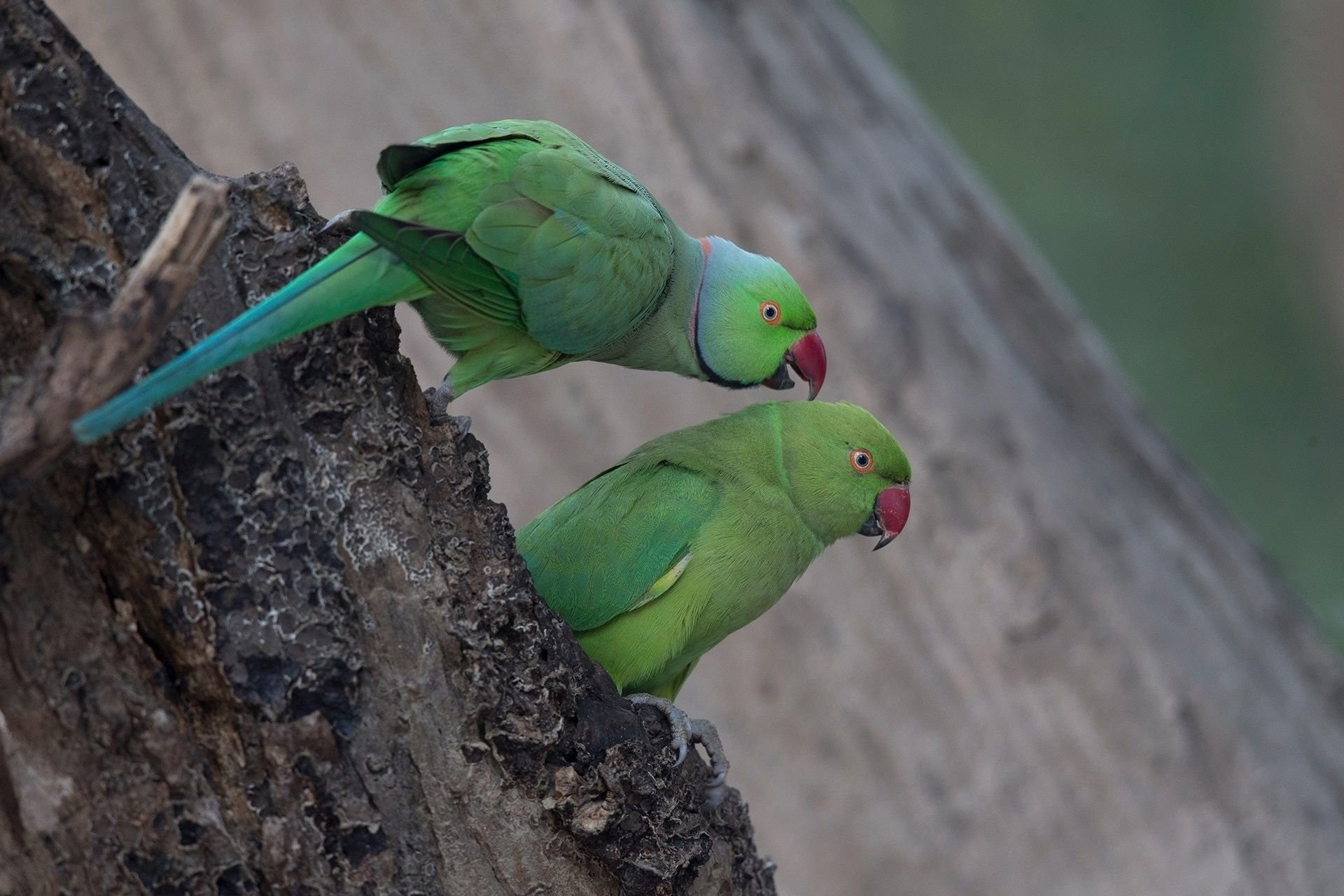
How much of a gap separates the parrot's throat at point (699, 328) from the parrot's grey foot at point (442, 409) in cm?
74

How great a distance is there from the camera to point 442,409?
2.16 meters

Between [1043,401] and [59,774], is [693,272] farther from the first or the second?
[1043,401]

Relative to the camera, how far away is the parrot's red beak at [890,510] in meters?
2.99

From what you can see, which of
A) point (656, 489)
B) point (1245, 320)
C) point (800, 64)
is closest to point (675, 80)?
point (800, 64)

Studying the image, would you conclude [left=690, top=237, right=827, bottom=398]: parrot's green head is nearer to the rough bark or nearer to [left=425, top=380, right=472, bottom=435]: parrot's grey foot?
[left=425, top=380, right=472, bottom=435]: parrot's grey foot

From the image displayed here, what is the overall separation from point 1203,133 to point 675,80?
7248 millimetres

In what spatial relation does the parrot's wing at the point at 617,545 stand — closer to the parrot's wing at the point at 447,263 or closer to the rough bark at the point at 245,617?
the parrot's wing at the point at 447,263

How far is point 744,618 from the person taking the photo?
9.21ft

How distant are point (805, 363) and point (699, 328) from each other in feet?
1.03

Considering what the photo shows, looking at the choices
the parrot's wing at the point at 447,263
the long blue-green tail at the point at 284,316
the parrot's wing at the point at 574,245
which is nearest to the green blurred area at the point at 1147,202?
the parrot's wing at the point at 574,245

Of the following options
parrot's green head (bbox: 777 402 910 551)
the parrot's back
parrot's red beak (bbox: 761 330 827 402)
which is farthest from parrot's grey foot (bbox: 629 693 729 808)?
parrot's red beak (bbox: 761 330 827 402)

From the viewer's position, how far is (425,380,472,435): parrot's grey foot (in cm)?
203

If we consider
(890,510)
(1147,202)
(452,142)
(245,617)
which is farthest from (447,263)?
(1147,202)

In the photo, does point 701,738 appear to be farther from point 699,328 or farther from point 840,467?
point 699,328
